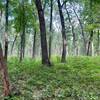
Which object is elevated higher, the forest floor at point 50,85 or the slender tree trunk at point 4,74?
the slender tree trunk at point 4,74

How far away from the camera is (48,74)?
14281 millimetres


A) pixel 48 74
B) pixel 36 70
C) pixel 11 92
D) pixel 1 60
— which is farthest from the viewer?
pixel 36 70

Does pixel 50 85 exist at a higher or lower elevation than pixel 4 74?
lower

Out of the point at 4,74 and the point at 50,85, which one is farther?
the point at 50,85

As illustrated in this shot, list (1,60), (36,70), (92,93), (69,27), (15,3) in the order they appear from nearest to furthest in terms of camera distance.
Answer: (1,60) < (92,93) < (36,70) < (15,3) < (69,27)

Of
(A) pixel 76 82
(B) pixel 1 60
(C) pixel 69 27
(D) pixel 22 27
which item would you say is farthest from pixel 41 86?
(C) pixel 69 27

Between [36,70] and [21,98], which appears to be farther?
[36,70]

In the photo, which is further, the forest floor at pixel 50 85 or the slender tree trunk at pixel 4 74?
the forest floor at pixel 50 85

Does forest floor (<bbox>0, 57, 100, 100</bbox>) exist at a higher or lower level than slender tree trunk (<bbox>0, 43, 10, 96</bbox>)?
lower

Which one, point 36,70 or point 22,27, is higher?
point 22,27

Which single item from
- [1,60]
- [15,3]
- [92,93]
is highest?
[15,3]

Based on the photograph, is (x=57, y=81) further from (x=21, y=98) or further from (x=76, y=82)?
(x=21, y=98)

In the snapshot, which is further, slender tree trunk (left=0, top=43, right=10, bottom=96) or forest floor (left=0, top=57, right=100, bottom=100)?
forest floor (left=0, top=57, right=100, bottom=100)

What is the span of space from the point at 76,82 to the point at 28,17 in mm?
13467
